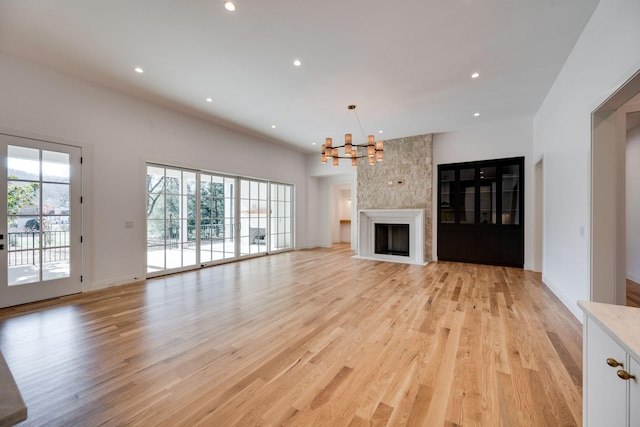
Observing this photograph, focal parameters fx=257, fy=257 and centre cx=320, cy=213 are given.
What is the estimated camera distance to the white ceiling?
261cm

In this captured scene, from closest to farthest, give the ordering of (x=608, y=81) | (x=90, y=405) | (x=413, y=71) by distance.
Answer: (x=90, y=405), (x=608, y=81), (x=413, y=71)

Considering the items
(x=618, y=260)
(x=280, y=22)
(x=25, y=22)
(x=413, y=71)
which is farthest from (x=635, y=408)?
(x=25, y=22)

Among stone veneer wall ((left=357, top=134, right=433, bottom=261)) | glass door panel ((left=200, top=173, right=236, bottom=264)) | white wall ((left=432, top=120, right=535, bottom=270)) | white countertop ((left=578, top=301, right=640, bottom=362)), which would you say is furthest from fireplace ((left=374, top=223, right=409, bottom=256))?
white countertop ((left=578, top=301, right=640, bottom=362))

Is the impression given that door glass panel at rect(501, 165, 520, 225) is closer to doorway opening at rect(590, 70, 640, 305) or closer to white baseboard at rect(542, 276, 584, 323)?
white baseboard at rect(542, 276, 584, 323)

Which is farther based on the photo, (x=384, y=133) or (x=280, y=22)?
(x=384, y=133)

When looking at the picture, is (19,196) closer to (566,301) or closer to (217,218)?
(217,218)

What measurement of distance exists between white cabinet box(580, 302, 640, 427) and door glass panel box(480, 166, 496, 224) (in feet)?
18.4

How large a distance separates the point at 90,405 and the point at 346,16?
3.90m

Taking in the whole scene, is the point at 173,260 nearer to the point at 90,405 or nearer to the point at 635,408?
the point at 90,405

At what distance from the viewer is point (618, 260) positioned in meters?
2.63

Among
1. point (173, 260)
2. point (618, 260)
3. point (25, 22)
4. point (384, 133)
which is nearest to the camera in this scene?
point (618, 260)

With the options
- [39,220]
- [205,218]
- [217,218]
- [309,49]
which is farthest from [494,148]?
[39,220]

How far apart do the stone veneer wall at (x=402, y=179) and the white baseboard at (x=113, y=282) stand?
225 inches

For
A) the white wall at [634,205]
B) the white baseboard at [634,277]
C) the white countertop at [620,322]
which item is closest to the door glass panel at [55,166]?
the white countertop at [620,322]
